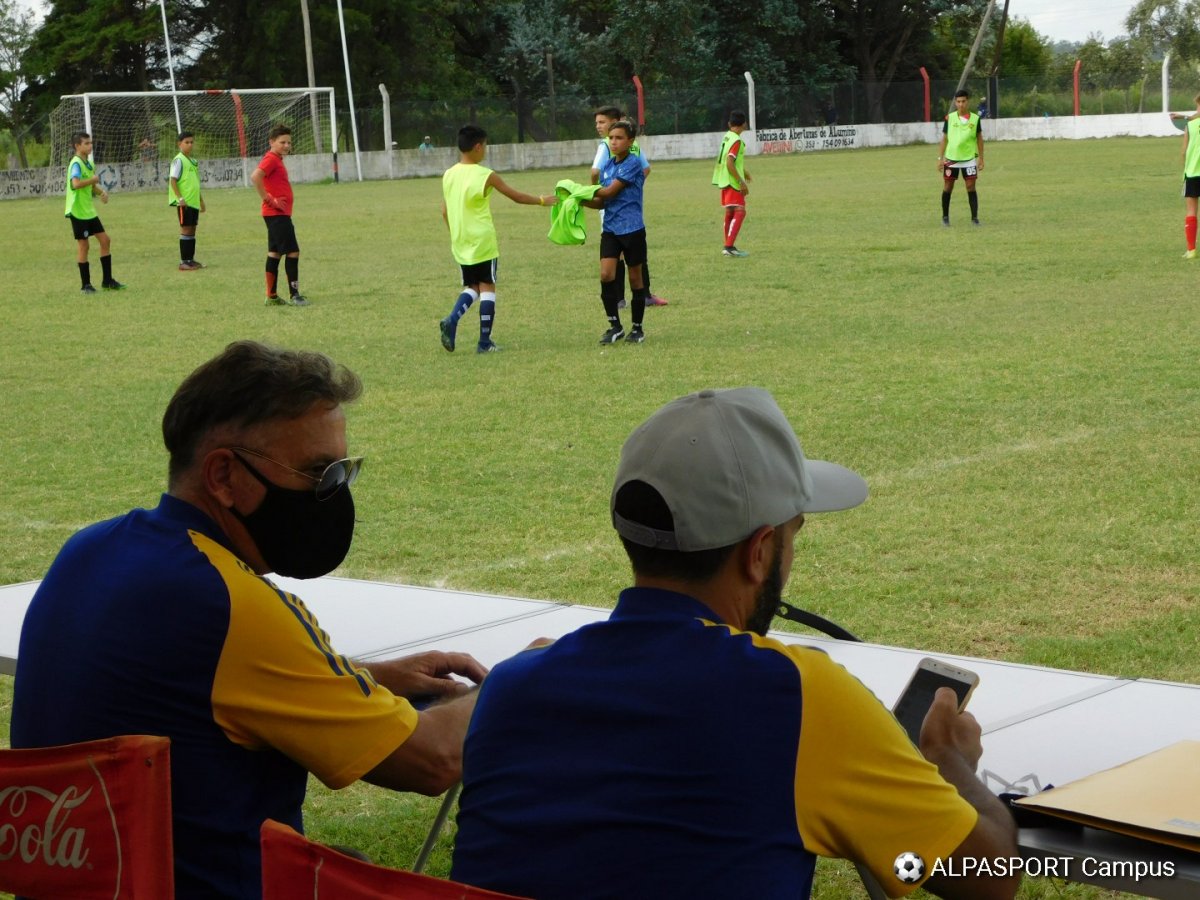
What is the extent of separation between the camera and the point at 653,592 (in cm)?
204

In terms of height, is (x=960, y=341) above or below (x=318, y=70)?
below

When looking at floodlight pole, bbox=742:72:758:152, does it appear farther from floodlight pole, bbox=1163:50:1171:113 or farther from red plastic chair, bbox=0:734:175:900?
red plastic chair, bbox=0:734:175:900

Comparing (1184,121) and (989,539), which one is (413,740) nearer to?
(989,539)

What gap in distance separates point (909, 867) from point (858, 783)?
15cm

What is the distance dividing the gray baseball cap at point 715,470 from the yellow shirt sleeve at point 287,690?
2.01 ft

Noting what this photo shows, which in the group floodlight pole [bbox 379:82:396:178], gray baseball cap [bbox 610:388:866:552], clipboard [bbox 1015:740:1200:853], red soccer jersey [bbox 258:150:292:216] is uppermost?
floodlight pole [bbox 379:82:396:178]

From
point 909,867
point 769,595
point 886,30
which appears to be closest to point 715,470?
point 769,595

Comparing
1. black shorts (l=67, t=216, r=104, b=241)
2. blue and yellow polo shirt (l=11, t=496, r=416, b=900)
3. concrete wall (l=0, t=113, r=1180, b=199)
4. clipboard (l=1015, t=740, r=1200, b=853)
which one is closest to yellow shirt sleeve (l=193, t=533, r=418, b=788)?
blue and yellow polo shirt (l=11, t=496, r=416, b=900)

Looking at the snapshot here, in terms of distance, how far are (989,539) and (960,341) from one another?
5.25 metres

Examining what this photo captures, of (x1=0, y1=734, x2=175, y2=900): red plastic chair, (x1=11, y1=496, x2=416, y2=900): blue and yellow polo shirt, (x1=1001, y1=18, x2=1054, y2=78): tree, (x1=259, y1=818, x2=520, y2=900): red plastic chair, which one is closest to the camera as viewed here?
(x1=259, y1=818, x2=520, y2=900): red plastic chair

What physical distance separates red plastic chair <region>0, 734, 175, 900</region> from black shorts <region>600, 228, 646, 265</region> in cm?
1061

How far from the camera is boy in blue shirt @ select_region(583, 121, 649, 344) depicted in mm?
12484

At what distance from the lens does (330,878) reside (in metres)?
1.83

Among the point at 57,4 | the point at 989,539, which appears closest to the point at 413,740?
A: the point at 989,539
